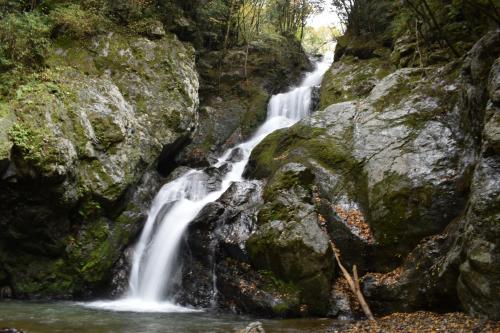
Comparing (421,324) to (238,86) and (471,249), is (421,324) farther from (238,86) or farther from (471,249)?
(238,86)

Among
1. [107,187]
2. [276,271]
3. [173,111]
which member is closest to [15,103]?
[107,187]

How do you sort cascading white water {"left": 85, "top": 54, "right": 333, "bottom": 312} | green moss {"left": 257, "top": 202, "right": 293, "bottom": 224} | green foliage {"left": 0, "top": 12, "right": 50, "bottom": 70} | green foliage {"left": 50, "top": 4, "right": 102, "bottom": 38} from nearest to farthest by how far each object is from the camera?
green moss {"left": 257, "top": 202, "right": 293, "bottom": 224}
cascading white water {"left": 85, "top": 54, "right": 333, "bottom": 312}
green foliage {"left": 0, "top": 12, "right": 50, "bottom": 70}
green foliage {"left": 50, "top": 4, "right": 102, "bottom": 38}

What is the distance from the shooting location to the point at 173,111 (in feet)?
47.5

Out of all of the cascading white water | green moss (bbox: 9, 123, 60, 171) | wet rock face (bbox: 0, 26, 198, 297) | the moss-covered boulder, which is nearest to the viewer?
the moss-covered boulder

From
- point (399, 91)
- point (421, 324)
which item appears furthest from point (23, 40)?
point (421, 324)

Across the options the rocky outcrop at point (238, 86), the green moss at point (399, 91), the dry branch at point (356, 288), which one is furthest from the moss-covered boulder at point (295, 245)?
the rocky outcrop at point (238, 86)

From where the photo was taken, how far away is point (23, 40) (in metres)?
11.9

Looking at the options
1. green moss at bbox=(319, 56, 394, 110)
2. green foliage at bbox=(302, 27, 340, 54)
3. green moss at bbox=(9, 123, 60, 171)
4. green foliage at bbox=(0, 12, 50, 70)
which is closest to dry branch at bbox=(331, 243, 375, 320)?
green moss at bbox=(9, 123, 60, 171)

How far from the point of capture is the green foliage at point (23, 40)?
11.4m

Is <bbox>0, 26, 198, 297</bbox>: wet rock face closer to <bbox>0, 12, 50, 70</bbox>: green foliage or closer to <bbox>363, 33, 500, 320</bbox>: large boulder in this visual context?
<bbox>0, 12, 50, 70</bbox>: green foliage

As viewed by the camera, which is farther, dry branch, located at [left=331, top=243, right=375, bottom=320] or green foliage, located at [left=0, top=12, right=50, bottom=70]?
green foliage, located at [left=0, top=12, right=50, bottom=70]

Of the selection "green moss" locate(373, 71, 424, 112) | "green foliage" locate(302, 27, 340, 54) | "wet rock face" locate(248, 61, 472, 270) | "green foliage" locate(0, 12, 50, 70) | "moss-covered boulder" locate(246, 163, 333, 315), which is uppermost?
"green foliage" locate(302, 27, 340, 54)

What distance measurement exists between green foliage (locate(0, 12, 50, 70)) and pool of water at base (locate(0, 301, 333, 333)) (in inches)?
254

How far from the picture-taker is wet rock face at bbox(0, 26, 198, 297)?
32.0 feet
